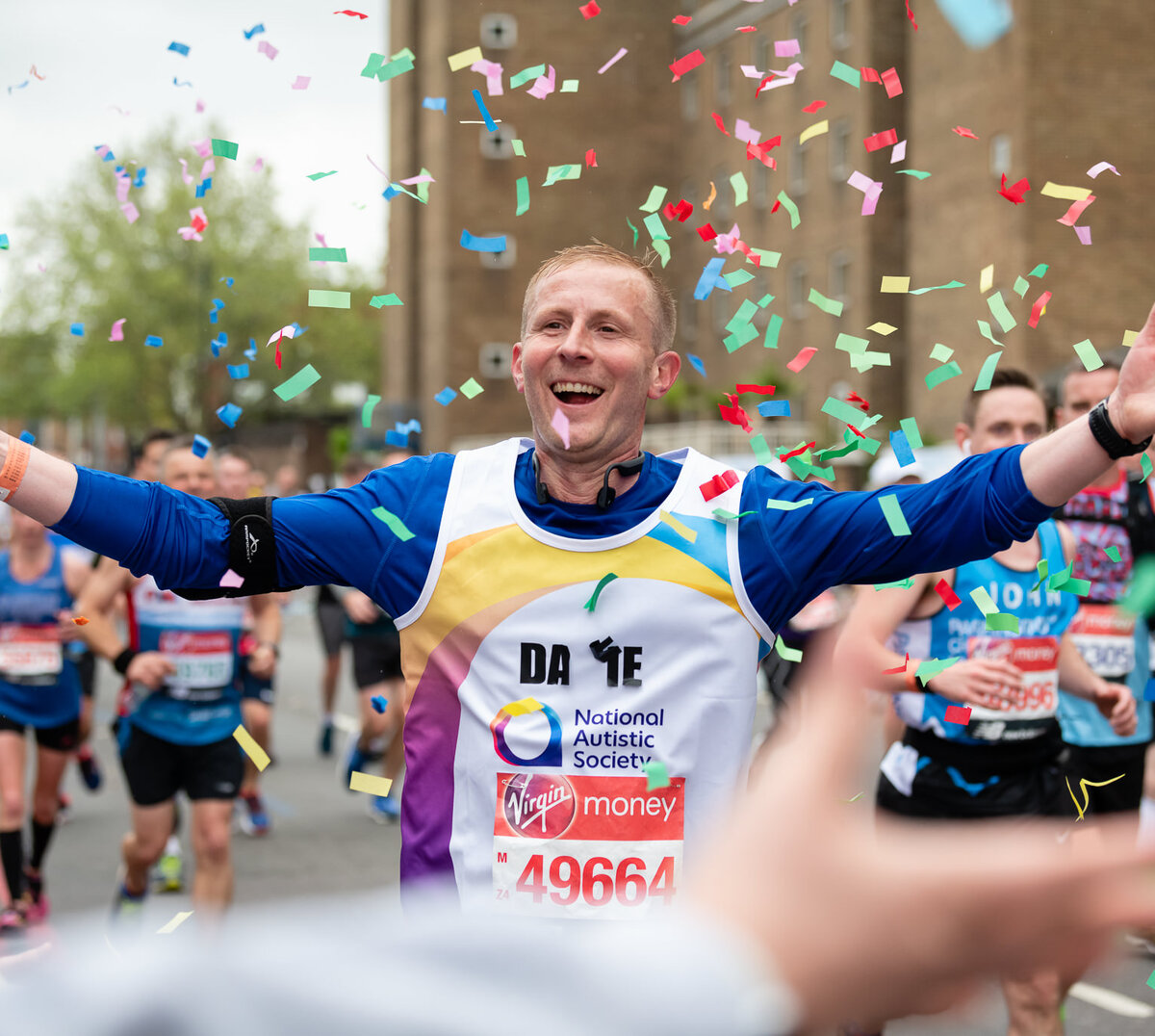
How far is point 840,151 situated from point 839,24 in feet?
10.1

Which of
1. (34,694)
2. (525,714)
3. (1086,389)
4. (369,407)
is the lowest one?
(34,694)

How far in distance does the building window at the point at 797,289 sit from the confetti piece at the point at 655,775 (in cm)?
3477

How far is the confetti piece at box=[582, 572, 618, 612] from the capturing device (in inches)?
118

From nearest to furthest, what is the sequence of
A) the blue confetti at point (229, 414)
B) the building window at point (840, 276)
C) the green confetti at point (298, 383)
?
the green confetti at point (298, 383) → the blue confetti at point (229, 414) → the building window at point (840, 276)

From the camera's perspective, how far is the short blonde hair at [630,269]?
10.6 ft

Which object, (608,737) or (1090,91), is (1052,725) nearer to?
(608,737)

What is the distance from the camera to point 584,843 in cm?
296

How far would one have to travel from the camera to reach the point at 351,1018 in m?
0.88

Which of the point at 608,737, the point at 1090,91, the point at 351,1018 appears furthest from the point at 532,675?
the point at 1090,91

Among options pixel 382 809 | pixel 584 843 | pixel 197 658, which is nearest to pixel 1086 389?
Answer: pixel 584 843

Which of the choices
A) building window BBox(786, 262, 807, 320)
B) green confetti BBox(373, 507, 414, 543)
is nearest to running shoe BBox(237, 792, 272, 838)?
green confetti BBox(373, 507, 414, 543)

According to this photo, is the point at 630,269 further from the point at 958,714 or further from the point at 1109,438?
the point at 958,714

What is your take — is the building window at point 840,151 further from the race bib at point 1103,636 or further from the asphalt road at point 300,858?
the race bib at point 1103,636

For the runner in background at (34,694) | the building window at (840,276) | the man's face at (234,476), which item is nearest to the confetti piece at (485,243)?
the runner in background at (34,694)
